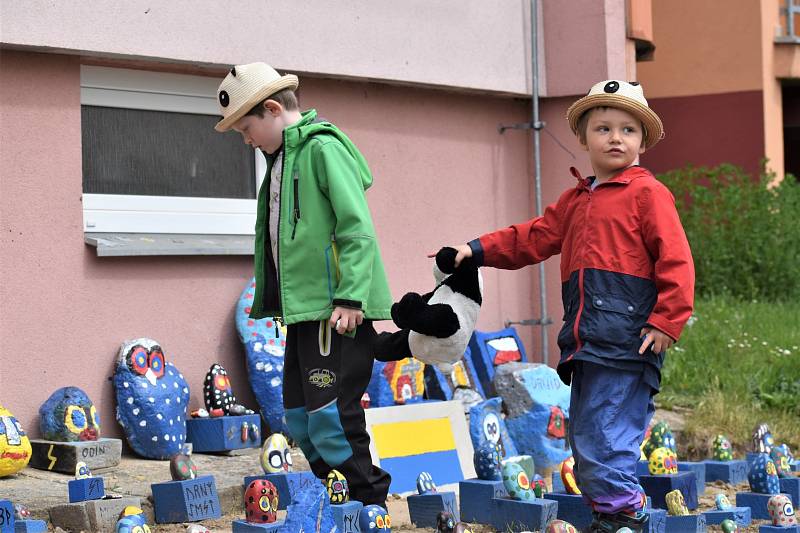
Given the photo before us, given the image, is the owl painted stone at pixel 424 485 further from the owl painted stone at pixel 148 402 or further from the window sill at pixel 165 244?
the window sill at pixel 165 244

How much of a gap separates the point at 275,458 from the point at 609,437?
1.76m

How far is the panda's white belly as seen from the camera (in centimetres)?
447

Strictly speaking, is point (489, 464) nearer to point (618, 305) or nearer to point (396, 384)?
point (618, 305)

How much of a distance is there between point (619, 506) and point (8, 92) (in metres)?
3.80

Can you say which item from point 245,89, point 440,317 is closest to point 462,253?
point 440,317

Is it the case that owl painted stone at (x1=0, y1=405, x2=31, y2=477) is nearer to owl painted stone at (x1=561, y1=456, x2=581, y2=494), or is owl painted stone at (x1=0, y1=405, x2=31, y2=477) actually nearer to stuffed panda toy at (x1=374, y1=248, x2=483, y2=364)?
stuffed panda toy at (x1=374, y1=248, x2=483, y2=364)

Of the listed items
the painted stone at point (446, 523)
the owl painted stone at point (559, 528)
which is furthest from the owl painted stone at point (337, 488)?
the owl painted stone at point (559, 528)

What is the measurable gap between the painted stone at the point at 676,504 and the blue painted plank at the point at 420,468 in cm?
155

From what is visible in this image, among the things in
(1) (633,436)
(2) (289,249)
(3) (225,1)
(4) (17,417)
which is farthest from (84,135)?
(1) (633,436)

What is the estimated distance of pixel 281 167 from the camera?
457 cm

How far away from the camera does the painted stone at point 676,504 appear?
4.77m

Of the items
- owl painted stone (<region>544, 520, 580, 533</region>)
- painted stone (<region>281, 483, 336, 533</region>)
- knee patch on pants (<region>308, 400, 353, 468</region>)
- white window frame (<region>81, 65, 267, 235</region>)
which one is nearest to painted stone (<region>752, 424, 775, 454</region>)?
owl painted stone (<region>544, 520, 580, 533</region>)

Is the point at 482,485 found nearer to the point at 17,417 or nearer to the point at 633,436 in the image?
the point at 633,436

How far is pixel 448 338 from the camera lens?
14.6 feet
